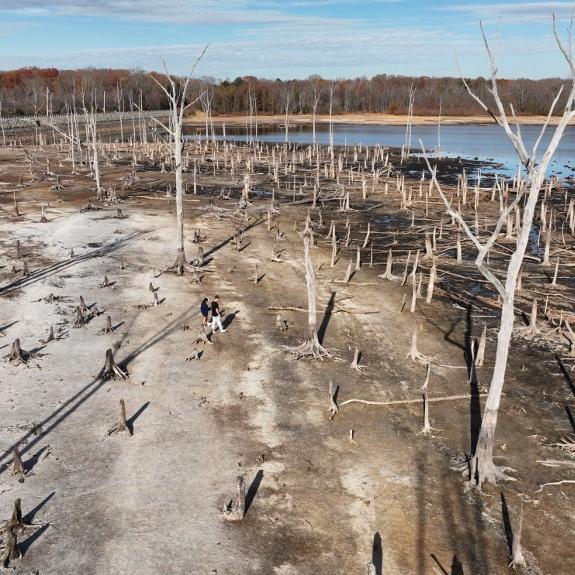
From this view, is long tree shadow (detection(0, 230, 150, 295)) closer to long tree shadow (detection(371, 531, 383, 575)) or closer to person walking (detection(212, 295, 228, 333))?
person walking (detection(212, 295, 228, 333))

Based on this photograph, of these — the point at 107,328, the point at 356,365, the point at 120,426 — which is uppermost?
the point at 107,328

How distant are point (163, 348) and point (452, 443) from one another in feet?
30.4

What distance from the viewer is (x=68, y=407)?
591 inches

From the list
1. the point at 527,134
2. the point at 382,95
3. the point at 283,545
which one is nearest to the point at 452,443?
the point at 283,545

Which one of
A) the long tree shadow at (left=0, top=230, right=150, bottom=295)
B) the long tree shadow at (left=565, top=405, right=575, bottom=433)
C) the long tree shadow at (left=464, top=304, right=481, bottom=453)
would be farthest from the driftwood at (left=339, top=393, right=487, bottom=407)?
the long tree shadow at (left=0, top=230, right=150, bottom=295)

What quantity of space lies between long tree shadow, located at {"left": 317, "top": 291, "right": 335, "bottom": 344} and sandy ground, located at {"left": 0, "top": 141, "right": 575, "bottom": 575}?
83mm

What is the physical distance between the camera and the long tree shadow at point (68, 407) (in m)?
13.3

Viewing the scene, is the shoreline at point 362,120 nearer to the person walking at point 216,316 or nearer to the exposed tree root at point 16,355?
the person walking at point 216,316

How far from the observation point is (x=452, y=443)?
13969 millimetres

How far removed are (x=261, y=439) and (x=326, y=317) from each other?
8.30 meters

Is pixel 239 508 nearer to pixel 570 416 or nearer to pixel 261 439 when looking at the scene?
pixel 261 439

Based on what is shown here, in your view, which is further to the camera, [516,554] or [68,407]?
[68,407]

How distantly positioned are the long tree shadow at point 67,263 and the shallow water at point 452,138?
38.9m

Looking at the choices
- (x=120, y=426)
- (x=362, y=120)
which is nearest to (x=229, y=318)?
(x=120, y=426)
